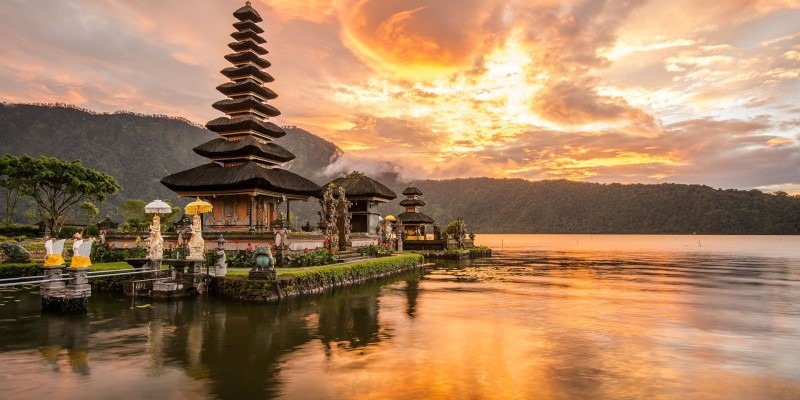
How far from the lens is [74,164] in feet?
193

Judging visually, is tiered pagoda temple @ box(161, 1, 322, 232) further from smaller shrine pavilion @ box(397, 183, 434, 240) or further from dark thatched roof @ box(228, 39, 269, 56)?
smaller shrine pavilion @ box(397, 183, 434, 240)

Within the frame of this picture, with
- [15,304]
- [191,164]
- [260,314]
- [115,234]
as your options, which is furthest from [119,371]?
[191,164]

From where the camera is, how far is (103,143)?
17462 cm

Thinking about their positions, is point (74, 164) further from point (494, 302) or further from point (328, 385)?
point (328, 385)

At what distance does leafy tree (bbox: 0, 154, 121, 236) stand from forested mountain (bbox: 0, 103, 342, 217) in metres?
93.0

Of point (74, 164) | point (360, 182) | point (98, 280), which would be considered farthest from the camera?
point (74, 164)

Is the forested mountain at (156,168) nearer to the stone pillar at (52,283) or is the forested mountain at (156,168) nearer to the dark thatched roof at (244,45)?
the dark thatched roof at (244,45)

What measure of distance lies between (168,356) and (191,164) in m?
187

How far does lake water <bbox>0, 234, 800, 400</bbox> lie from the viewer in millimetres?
10398

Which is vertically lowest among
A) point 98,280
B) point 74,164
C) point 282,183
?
point 98,280

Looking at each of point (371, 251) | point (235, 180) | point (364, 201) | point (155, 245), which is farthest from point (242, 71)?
point (155, 245)

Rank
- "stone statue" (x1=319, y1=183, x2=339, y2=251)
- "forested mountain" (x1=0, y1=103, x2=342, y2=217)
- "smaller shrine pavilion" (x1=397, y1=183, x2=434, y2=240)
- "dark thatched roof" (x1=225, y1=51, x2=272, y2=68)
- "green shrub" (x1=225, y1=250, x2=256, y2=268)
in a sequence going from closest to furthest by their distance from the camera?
"green shrub" (x1=225, y1=250, x2=256, y2=268) < "stone statue" (x1=319, y1=183, x2=339, y2=251) < "dark thatched roof" (x1=225, y1=51, x2=272, y2=68) < "smaller shrine pavilion" (x1=397, y1=183, x2=434, y2=240) < "forested mountain" (x1=0, y1=103, x2=342, y2=217)

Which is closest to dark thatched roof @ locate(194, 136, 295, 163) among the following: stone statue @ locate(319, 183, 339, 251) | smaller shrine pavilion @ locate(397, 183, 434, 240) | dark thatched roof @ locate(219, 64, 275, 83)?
dark thatched roof @ locate(219, 64, 275, 83)

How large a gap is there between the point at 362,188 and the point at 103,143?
157228 mm
